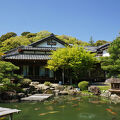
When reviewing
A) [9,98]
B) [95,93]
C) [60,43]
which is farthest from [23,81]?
[60,43]

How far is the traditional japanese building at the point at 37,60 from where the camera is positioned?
21.1 metres

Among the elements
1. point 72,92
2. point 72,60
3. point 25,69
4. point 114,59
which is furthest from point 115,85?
point 25,69

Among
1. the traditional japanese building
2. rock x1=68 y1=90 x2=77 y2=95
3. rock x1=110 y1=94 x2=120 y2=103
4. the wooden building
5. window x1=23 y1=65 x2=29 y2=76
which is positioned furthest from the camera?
window x1=23 y1=65 x2=29 y2=76

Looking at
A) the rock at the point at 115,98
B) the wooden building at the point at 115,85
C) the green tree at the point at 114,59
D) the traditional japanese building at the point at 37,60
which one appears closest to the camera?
the rock at the point at 115,98

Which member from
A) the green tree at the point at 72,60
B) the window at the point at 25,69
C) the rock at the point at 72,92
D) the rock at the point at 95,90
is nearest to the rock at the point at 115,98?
the rock at the point at 95,90

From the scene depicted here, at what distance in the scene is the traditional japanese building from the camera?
829 inches

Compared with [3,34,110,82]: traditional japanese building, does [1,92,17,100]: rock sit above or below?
below

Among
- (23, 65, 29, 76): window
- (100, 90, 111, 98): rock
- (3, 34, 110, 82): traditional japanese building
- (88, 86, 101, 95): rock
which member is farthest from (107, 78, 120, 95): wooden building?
(23, 65, 29, 76): window

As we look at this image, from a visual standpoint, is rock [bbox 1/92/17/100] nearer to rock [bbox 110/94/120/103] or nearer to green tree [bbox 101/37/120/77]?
rock [bbox 110/94/120/103]

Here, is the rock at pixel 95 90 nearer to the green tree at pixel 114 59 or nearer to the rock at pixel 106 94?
the rock at pixel 106 94

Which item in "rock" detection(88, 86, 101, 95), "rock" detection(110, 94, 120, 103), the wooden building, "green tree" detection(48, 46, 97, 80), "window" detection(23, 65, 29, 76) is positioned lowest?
"rock" detection(110, 94, 120, 103)

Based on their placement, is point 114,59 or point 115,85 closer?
point 115,85

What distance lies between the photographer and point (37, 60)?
840 inches

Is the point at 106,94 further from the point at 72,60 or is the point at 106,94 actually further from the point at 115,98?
the point at 72,60
